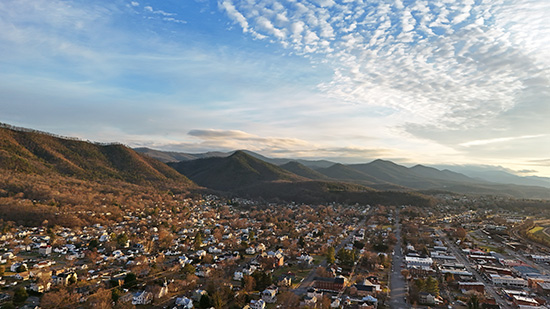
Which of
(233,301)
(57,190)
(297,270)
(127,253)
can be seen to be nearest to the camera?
(233,301)

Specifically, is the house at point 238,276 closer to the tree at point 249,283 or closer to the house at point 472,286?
the tree at point 249,283

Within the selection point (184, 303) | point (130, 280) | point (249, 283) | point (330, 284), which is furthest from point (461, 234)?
point (130, 280)

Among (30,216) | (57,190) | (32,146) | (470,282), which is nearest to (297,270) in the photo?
(470,282)

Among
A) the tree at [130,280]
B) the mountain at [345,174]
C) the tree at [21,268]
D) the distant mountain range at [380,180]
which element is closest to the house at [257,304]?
the tree at [130,280]

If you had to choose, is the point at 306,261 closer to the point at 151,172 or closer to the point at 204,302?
the point at 204,302

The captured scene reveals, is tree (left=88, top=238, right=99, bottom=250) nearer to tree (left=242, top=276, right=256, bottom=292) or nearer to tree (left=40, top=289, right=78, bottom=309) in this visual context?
tree (left=40, top=289, right=78, bottom=309)

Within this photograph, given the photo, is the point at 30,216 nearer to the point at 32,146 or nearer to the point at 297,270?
the point at 297,270
